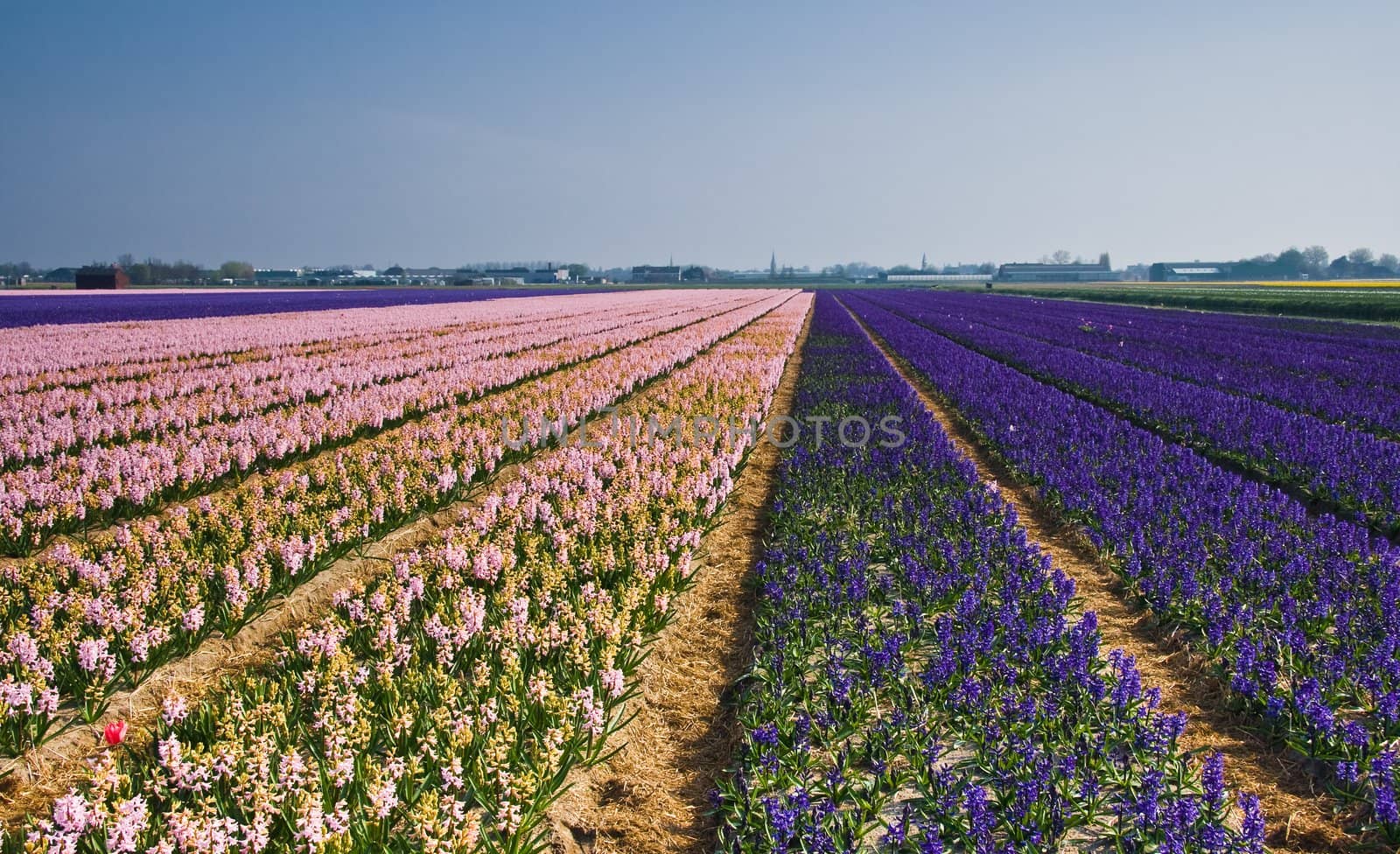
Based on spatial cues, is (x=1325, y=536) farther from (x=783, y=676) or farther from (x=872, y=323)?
(x=872, y=323)

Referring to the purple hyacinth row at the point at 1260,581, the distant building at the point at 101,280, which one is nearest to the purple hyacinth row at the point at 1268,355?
the purple hyacinth row at the point at 1260,581

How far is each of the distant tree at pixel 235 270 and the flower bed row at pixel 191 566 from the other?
18207 centimetres

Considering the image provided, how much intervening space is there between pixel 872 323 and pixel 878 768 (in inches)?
1478

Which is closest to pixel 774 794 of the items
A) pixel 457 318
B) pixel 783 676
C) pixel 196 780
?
pixel 783 676

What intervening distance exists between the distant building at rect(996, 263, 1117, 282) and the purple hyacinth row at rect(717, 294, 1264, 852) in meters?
203

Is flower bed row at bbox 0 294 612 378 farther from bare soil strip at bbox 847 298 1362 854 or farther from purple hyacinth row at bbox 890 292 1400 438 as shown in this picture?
purple hyacinth row at bbox 890 292 1400 438

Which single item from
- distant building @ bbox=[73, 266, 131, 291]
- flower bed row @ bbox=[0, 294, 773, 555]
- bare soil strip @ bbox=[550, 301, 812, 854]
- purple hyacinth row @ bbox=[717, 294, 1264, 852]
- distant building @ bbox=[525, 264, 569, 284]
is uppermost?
distant building @ bbox=[525, 264, 569, 284]

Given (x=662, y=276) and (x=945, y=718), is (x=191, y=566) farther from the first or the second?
(x=662, y=276)

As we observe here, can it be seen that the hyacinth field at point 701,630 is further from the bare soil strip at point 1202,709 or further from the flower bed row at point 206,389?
the flower bed row at point 206,389

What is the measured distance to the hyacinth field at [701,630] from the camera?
3775 millimetres

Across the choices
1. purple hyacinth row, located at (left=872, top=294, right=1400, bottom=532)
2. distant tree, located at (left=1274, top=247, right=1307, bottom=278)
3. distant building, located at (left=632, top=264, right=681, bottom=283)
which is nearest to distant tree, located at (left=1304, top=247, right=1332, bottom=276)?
distant tree, located at (left=1274, top=247, right=1307, bottom=278)

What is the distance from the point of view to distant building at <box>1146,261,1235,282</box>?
172375 millimetres

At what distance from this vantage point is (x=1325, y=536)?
716 cm

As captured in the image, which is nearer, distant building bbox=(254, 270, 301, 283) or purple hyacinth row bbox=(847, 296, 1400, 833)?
purple hyacinth row bbox=(847, 296, 1400, 833)
